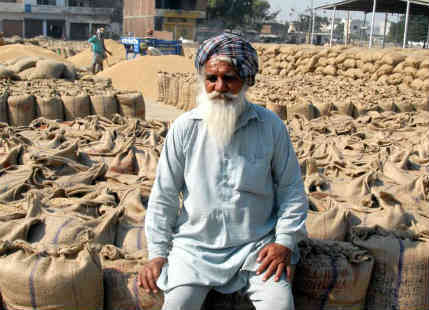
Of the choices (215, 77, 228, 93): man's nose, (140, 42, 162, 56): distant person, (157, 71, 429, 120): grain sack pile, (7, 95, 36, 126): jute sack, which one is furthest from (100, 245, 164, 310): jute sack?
(140, 42, 162, 56): distant person

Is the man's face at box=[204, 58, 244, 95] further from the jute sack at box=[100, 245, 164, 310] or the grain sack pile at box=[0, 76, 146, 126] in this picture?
the grain sack pile at box=[0, 76, 146, 126]

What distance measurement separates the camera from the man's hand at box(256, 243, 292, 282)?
63.4 inches

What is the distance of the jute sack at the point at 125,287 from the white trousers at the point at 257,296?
0.15 metres

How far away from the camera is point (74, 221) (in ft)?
7.09

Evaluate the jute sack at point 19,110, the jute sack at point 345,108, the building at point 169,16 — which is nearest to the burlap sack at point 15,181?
the jute sack at point 19,110

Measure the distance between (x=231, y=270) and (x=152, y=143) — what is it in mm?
2366

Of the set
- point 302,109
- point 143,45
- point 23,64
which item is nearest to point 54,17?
point 143,45

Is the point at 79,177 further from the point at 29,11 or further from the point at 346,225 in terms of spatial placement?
the point at 29,11

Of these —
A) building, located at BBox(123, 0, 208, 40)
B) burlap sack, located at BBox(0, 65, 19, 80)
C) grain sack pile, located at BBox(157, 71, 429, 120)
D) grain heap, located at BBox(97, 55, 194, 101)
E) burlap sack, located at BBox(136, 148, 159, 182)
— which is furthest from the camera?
building, located at BBox(123, 0, 208, 40)

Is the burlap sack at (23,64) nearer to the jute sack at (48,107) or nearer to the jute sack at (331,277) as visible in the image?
the jute sack at (48,107)

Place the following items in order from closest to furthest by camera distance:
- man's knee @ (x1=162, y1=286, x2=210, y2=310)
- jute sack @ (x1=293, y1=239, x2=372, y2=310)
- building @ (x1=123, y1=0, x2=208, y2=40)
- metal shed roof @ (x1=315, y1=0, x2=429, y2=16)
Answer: man's knee @ (x1=162, y1=286, x2=210, y2=310)
jute sack @ (x1=293, y1=239, x2=372, y2=310)
metal shed roof @ (x1=315, y1=0, x2=429, y2=16)
building @ (x1=123, y1=0, x2=208, y2=40)

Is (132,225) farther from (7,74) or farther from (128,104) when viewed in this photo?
(7,74)

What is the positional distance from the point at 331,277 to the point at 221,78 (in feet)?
2.76

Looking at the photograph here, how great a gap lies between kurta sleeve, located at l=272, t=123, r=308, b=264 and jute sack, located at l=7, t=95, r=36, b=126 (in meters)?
4.69
